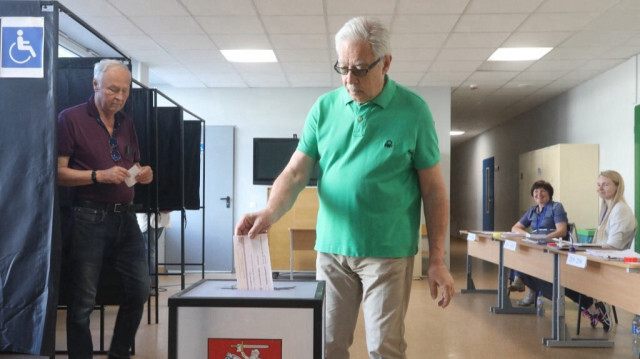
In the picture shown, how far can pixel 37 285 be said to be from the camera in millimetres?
1998

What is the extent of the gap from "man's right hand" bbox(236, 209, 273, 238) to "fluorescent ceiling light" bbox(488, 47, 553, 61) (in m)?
5.11

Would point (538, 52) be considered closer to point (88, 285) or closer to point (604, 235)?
point (604, 235)

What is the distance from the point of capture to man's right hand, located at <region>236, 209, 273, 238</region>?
1.14 m

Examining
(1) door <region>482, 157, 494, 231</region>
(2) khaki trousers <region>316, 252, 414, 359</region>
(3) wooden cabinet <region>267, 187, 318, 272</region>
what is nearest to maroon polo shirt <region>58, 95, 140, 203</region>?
(2) khaki trousers <region>316, 252, 414, 359</region>

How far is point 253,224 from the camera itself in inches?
46.6

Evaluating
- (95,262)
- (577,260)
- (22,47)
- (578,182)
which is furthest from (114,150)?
(578,182)

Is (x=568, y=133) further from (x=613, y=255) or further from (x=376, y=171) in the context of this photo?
(x=376, y=171)

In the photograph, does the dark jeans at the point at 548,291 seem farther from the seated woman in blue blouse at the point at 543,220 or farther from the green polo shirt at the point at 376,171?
the green polo shirt at the point at 376,171

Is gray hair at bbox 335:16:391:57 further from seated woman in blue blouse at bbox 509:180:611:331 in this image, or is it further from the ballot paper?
seated woman in blue blouse at bbox 509:180:611:331

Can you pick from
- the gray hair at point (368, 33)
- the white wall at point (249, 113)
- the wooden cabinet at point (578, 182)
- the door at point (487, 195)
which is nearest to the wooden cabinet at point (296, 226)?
the white wall at point (249, 113)

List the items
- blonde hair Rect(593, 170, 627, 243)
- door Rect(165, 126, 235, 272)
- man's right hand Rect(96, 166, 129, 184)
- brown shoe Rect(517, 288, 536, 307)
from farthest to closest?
door Rect(165, 126, 235, 272), brown shoe Rect(517, 288, 536, 307), blonde hair Rect(593, 170, 627, 243), man's right hand Rect(96, 166, 129, 184)

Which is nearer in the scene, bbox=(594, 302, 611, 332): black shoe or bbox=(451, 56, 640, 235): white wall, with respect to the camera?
bbox=(594, 302, 611, 332): black shoe

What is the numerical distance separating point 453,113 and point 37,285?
9.15 m

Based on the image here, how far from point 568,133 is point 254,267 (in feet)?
25.6
